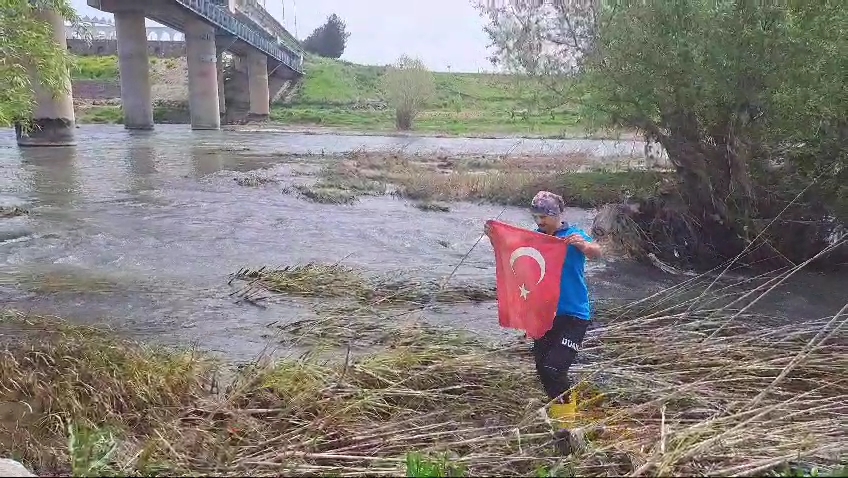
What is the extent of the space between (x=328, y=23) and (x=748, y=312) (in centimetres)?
12489

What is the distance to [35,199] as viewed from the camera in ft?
67.1

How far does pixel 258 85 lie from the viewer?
78.6m

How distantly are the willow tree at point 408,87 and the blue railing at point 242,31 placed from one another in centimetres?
1448

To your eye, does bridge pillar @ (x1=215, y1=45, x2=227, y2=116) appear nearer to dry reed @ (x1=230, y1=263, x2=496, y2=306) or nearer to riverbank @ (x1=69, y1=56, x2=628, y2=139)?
riverbank @ (x1=69, y1=56, x2=628, y2=139)

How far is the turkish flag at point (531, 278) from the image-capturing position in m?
6.02

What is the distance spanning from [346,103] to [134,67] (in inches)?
1219

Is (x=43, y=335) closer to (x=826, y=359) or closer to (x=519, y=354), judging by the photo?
(x=519, y=354)

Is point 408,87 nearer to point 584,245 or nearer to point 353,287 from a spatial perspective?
point 353,287

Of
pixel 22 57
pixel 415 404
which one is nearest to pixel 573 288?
pixel 415 404

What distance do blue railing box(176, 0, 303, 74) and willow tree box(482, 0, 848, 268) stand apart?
43925mm

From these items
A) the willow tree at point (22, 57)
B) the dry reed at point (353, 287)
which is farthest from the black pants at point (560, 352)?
the willow tree at point (22, 57)

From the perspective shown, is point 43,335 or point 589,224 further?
point 589,224

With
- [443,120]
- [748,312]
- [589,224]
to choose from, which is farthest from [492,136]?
[748,312]

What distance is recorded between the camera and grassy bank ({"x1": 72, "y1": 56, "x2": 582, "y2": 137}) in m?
65.8
